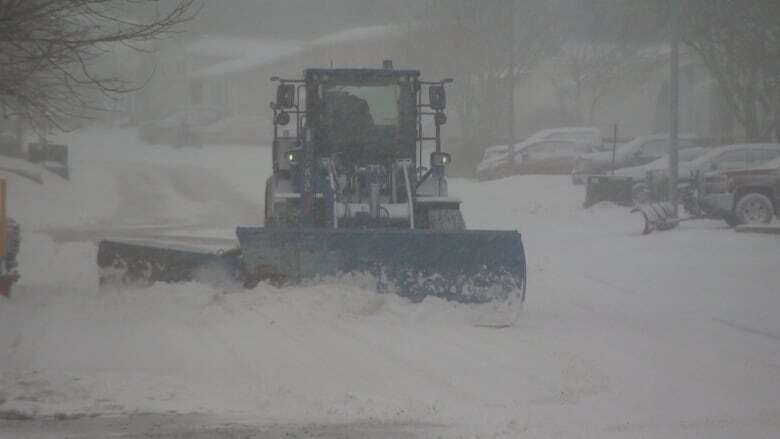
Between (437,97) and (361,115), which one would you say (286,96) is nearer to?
(361,115)

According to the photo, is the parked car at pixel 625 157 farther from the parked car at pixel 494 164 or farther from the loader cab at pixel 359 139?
the loader cab at pixel 359 139

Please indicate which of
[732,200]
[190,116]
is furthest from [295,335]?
[190,116]

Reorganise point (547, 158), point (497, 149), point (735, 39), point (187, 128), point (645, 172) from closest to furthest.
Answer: point (645, 172)
point (735, 39)
point (547, 158)
point (497, 149)
point (187, 128)

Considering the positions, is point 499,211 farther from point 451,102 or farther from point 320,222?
point 451,102

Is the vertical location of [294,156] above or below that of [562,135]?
below

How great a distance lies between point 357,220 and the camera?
13.7 meters

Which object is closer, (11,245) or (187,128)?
(11,245)

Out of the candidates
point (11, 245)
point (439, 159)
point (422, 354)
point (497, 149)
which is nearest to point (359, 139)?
point (439, 159)

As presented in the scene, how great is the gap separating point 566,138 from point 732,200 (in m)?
15.8

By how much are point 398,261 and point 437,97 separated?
2.86m

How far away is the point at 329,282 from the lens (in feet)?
39.3

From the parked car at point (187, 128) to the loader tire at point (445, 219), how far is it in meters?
39.5

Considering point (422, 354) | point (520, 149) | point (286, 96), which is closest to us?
point (422, 354)

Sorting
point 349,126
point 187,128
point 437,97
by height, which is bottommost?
point 349,126
